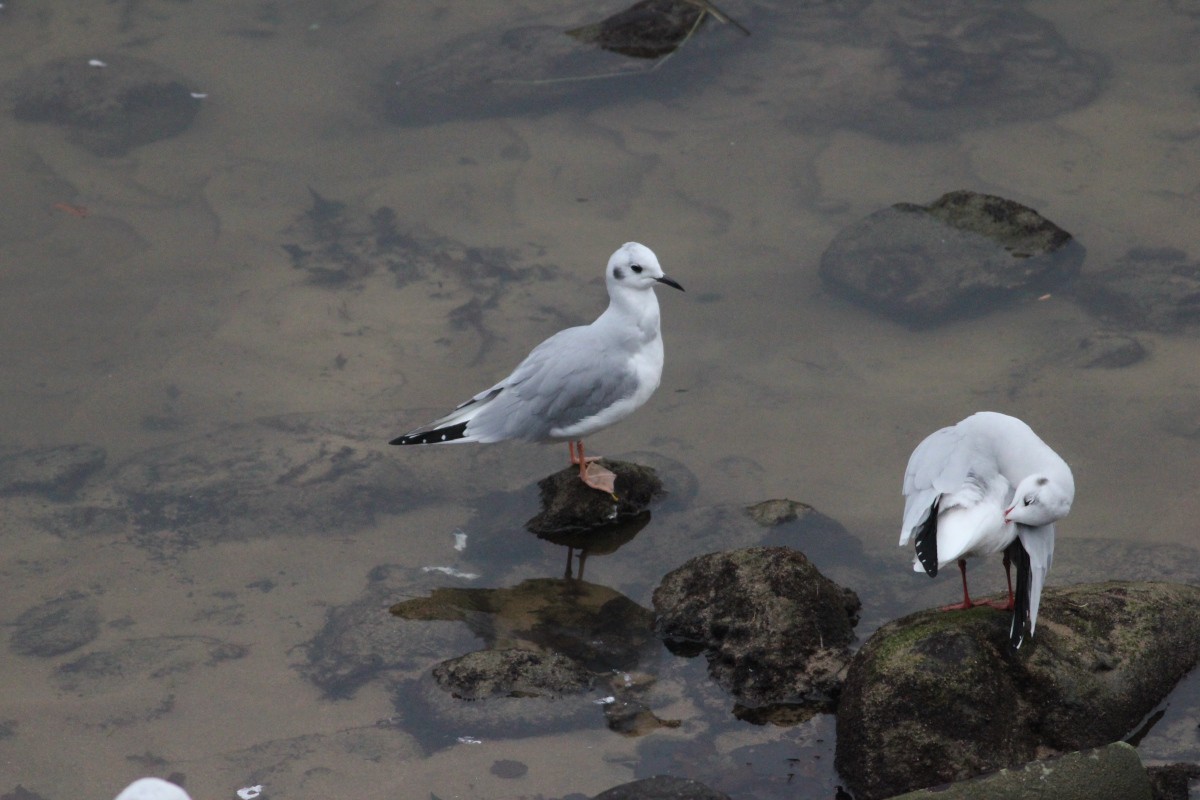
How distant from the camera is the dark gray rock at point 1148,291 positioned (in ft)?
26.2

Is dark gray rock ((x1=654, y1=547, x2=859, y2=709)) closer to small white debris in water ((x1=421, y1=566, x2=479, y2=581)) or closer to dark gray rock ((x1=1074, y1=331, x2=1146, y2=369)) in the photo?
small white debris in water ((x1=421, y1=566, x2=479, y2=581))

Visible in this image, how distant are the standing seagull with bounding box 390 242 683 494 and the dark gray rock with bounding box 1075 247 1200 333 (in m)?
3.24

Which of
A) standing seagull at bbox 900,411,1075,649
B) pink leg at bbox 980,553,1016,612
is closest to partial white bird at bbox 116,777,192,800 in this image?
standing seagull at bbox 900,411,1075,649

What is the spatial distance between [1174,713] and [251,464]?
14.9 ft

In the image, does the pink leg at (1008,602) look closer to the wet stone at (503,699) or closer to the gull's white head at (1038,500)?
the gull's white head at (1038,500)

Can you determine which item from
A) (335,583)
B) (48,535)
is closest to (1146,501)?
(335,583)

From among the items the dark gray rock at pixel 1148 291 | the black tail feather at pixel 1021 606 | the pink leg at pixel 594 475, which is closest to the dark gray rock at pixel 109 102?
the pink leg at pixel 594 475

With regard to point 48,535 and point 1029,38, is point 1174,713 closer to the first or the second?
point 48,535

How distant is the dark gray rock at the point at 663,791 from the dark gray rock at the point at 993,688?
1.91 feet

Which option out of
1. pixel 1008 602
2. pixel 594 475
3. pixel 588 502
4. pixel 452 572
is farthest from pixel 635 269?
pixel 1008 602

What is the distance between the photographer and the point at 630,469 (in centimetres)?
658

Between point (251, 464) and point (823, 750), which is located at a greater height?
point (823, 750)

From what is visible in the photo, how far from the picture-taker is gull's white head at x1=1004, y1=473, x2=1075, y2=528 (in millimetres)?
4648

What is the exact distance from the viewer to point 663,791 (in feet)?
14.2
